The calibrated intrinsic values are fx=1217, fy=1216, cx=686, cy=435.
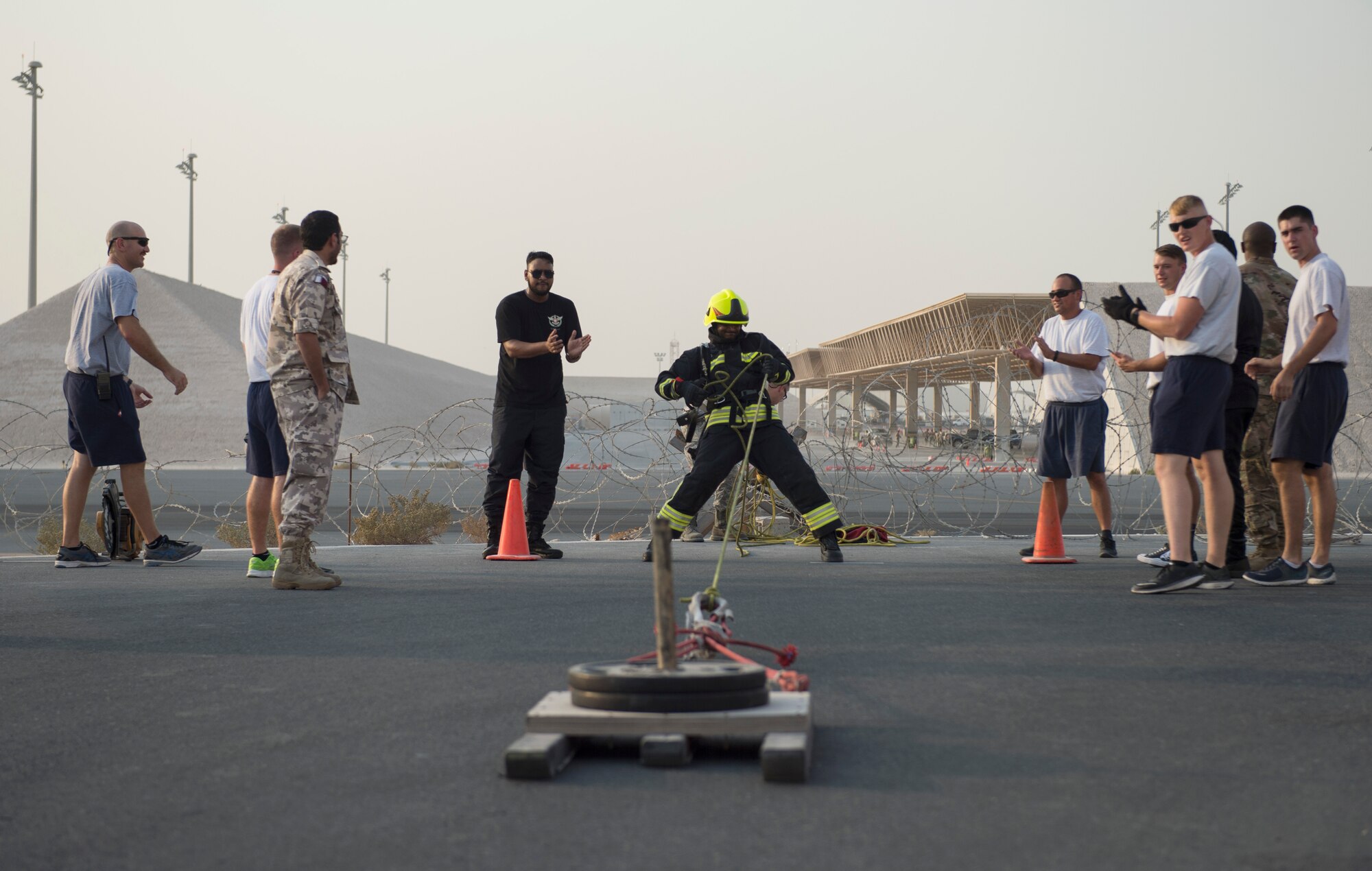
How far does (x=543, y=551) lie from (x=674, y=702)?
583 cm

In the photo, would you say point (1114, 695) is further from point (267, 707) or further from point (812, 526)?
point (812, 526)

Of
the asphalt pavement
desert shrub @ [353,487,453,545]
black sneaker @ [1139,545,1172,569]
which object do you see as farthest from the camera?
desert shrub @ [353,487,453,545]

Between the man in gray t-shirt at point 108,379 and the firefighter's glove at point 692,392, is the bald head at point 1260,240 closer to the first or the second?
the firefighter's glove at point 692,392

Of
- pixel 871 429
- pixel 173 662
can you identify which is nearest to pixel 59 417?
pixel 871 429

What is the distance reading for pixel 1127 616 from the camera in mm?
5426

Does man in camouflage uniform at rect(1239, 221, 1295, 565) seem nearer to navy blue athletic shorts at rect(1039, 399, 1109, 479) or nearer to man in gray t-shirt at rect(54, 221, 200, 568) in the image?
navy blue athletic shorts at rect(1039, 399, 1109, 479)

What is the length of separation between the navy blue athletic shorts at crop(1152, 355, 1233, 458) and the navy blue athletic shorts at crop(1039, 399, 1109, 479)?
1956 millimetres

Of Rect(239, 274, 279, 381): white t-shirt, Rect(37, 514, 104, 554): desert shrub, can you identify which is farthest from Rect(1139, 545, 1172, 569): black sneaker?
Rect(37, 514, 104, 554): desert shrub

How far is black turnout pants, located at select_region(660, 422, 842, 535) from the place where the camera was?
802cm

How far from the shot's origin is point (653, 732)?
3006mm

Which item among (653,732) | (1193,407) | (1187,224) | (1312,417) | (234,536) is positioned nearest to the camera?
(653,732)

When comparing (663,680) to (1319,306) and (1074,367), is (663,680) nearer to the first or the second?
(1319,306)

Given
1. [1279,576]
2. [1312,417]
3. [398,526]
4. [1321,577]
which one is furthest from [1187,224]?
[398,526]

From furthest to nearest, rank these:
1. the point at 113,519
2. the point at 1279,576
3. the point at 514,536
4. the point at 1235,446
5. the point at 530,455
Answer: the point at 530,455 < the point at 514,536 < the point at 113,519 < the point at 1235,446 < the point at 1279,576
